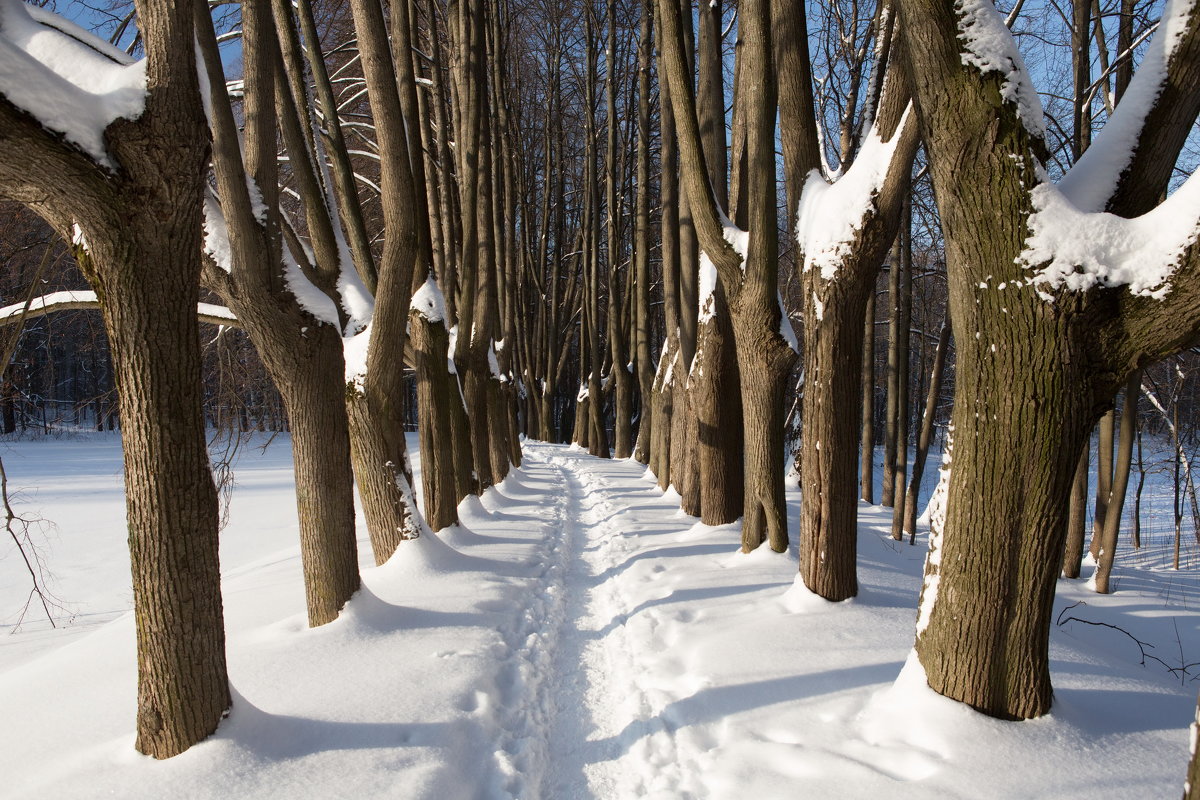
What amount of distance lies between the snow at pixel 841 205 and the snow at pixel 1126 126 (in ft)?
4.01

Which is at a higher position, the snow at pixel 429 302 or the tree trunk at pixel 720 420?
the snow at pixel 429 302

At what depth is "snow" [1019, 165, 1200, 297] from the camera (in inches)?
103

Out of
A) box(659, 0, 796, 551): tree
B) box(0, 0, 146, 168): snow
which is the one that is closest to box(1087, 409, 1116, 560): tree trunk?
box(659, 0, 796, 551): tree

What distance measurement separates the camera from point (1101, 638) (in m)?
6.13

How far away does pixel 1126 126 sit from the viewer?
9.57 ft

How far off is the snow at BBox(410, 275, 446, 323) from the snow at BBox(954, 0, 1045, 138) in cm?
582

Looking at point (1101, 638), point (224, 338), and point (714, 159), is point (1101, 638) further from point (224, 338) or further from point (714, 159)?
point (224, 338)

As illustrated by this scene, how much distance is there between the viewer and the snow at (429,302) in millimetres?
7641

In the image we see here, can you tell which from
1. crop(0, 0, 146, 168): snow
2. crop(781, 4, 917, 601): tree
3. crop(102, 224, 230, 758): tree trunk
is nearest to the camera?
crop(0, 0, 146, 168): snow

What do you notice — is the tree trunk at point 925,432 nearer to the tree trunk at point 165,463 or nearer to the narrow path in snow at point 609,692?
A: the narrow path in snow at point 609,692

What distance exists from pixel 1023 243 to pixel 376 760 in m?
3.58

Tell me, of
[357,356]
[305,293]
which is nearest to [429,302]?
[357,356]

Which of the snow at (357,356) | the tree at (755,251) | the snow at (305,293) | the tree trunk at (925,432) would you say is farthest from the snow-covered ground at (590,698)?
the tree trunk at (925,432)

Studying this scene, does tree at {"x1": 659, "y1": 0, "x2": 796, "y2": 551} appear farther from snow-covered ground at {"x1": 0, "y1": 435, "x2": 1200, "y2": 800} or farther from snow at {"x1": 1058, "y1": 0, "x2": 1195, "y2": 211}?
snow at {"x1": 1058, "y1": 0, "x2": 1195, "y2": 211}
